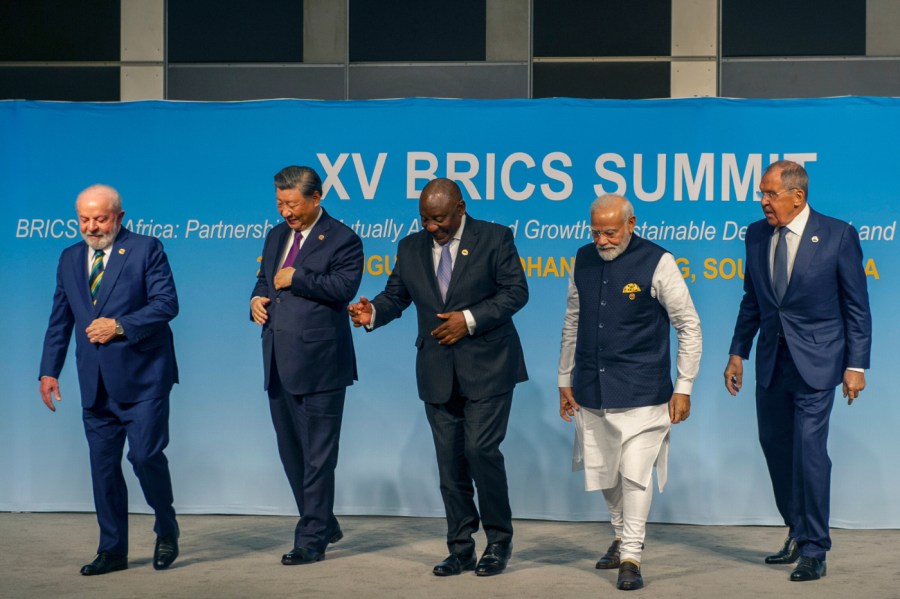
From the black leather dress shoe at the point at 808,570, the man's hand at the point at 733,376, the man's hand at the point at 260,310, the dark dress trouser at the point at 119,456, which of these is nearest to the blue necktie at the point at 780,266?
the man's hand at the point at 733,376

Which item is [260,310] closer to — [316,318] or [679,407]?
[316,318]

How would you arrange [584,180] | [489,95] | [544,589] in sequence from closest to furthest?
[544,589]
[584,180]
[489,95]

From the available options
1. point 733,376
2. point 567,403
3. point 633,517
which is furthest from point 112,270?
point 733,376

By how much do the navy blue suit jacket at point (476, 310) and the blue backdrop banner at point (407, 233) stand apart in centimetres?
126

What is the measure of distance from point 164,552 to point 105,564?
0.78 ft

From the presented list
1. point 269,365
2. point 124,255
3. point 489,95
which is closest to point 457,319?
point 269,365

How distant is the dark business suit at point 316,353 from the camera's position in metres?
5.37

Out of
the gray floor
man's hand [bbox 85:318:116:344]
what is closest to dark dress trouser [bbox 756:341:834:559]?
the gray floor

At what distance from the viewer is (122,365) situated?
5121 mm

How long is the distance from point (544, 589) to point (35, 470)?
3118 millimetres

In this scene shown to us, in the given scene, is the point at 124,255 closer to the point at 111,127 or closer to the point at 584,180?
the point at 111,127

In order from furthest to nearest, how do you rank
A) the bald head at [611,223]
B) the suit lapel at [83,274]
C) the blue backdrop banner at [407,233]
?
the blue backdrop banner at [407,233] → the suit lapel at [83,274] → the bald head at [611,223]

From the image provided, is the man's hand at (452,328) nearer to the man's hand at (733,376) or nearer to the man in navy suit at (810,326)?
the man's hand at (733,376)

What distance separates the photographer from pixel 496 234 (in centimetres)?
520
